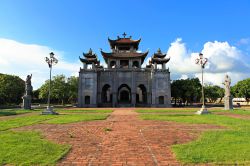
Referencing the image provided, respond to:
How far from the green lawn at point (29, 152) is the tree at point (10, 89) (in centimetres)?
5358

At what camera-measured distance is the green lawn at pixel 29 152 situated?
597 centimetres

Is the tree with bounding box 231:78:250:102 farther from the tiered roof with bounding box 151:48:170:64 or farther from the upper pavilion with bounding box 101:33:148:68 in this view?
the upper pavilion with bounding box 101:33:148:68

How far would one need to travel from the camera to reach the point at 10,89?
56094 mm

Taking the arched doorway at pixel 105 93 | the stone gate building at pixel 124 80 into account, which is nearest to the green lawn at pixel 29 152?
the stone gate building at pixel 124 80

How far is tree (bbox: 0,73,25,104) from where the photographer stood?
181 ft

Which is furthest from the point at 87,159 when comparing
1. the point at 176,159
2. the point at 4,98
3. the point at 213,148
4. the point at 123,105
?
the point at 4,98

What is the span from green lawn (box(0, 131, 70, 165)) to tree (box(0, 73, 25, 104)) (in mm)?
53582

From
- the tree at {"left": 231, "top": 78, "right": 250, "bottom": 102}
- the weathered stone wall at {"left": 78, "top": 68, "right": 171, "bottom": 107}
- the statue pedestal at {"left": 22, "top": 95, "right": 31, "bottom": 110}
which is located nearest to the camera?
the statue pedestal at {"left": 22, "top": 95, "right": 31, "bottom": 110}

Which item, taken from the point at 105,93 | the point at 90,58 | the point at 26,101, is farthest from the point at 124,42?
the point at 26,101

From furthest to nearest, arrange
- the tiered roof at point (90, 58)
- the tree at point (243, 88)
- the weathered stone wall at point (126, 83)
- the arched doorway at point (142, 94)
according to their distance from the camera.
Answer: the tree at point (243, 88) < the arched doorway at point (142, 94) < the tiered roof at point (90, 58) < the weathered stone wall at point (126, 83)

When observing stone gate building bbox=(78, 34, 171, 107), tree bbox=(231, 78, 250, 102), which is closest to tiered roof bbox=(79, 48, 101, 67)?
stone gate building bbox=(78, 34, 171, 107)

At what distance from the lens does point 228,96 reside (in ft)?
115

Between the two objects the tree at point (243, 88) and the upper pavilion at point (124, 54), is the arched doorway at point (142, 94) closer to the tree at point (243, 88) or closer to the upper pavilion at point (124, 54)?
the upper pavilion at point (124, 54)

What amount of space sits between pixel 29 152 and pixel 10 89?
5643cm
